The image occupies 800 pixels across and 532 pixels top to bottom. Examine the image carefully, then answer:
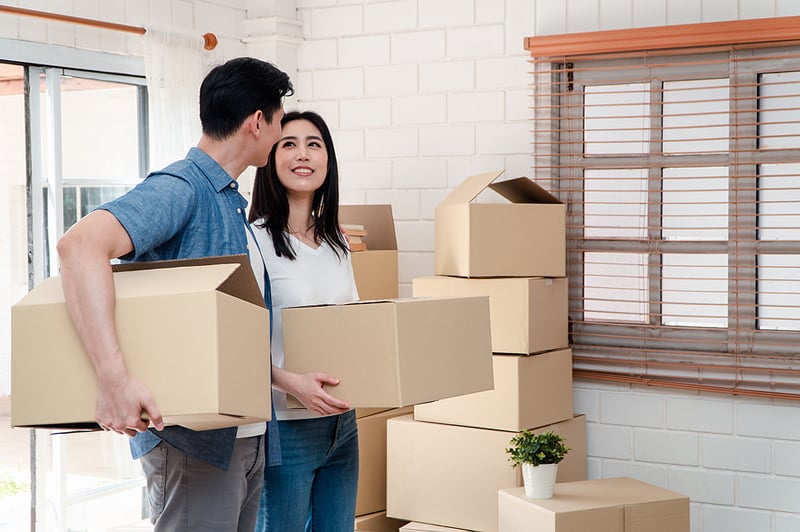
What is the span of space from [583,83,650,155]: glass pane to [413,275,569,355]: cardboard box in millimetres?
590

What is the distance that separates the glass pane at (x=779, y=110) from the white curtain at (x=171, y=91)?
1939mm

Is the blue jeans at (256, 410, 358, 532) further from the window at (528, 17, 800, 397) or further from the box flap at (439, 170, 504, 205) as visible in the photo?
the window at (528, 17, 800, 397)

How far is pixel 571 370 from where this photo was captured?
3.29 metres

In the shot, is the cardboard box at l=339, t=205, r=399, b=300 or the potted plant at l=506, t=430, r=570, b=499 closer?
the potted plant at l=506, t=430, r=570, b=499

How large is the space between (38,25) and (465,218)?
1506mm

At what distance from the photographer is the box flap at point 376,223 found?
3.55 m

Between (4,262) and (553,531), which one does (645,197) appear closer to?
(553,531)

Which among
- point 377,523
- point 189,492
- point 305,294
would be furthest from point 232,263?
point 377,523

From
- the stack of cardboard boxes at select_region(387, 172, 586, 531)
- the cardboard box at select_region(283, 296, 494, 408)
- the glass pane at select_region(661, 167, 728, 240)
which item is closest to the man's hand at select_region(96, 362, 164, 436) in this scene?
the cardboard box at select_region(283, 296, 494, 408)

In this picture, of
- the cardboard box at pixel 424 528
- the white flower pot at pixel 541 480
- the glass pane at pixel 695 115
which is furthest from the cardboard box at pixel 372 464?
the glass pane at pixel 695 115

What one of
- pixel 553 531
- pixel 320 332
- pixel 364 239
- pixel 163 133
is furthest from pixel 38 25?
pixel 553 531

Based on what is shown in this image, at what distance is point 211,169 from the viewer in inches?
65.8

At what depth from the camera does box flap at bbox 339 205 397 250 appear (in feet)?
11.7

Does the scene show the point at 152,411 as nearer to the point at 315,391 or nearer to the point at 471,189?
the point at 315,391
